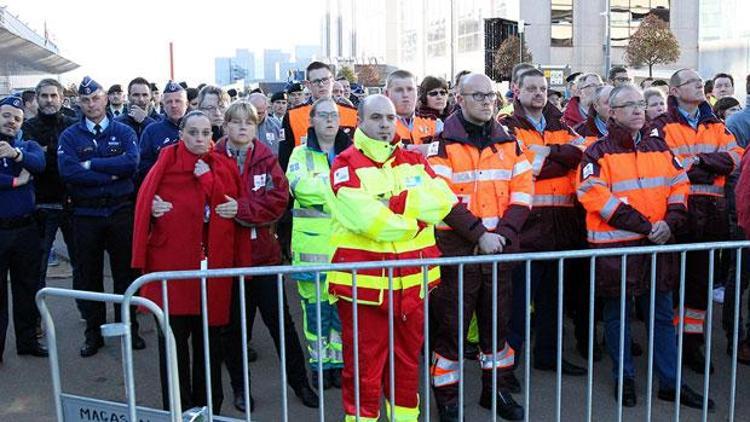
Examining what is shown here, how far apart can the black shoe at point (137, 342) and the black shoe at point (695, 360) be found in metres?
4.28

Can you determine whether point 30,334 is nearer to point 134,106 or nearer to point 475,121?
point 134,106

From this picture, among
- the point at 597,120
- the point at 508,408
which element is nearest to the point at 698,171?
the point at 597,120

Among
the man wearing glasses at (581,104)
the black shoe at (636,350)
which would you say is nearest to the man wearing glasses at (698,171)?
the black shoe at (636,350)

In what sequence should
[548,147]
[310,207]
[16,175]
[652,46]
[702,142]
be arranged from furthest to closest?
[652,46]
[16,175]
[702,142]
[548,147]
[310,207]

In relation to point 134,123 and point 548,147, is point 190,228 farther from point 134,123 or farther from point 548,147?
point 134,123

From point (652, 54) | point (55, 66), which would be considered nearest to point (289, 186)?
point (652, 54)

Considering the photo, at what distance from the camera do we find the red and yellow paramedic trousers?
4332 millimetres

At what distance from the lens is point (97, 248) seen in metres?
6.38

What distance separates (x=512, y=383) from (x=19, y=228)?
13.1 ft

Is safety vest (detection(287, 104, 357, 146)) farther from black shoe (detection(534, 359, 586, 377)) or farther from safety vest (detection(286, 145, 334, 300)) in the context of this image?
black shoe (detection(534, 359, 586, 377))

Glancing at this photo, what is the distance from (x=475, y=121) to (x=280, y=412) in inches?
90.2

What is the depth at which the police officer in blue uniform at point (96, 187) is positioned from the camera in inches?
244

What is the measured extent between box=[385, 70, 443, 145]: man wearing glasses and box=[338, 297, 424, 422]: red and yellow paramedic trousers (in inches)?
90.9

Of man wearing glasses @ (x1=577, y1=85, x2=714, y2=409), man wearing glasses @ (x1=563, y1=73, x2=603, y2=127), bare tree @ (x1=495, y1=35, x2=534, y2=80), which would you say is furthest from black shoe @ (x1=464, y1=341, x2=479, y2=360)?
bare tree @ (x1=495, y1=35, x2=534, y2=80)
